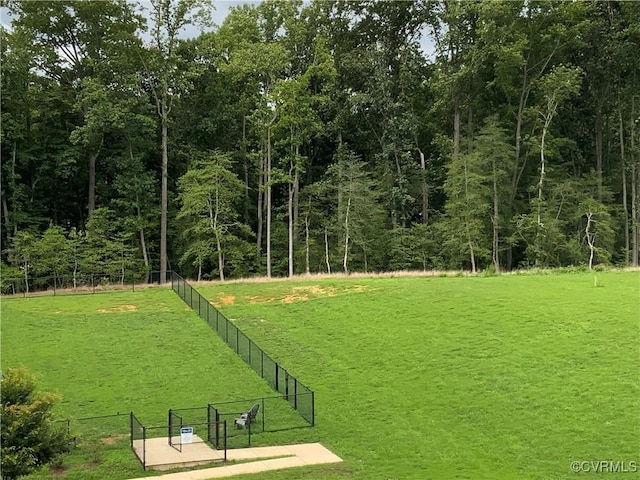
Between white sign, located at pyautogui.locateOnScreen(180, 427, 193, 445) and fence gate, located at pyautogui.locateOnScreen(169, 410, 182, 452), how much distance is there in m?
0.22

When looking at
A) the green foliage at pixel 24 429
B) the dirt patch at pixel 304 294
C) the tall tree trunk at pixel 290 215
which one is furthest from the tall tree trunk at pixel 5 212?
the green foliage at pixel 24 429

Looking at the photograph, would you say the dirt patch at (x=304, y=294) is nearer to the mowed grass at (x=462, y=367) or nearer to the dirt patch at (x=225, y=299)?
the mowed grass at (x=462, y=367)

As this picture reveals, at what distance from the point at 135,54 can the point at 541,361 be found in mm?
37136

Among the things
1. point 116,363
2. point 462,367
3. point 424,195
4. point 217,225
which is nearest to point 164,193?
point 217,225

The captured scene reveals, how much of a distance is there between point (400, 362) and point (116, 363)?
11.3m

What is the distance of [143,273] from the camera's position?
1794 inches

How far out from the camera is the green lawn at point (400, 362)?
16.9m

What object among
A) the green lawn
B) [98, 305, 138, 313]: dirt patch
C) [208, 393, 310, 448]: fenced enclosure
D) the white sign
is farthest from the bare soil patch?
the white sign

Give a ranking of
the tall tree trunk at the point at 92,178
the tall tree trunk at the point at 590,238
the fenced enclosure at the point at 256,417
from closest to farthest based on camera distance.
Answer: the fenced enclosure at the point at 256,417 < the tall tree trunk at the point at 590,238 < the tall tree trunk at the point at 92,178

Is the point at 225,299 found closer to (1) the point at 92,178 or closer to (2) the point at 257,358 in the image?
(2) the point at 257,358

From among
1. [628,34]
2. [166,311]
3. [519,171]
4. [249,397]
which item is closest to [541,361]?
[249,397]

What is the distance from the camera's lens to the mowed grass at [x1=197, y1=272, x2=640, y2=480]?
1643cm

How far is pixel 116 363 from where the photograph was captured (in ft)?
83.0

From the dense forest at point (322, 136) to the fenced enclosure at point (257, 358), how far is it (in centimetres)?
1271
